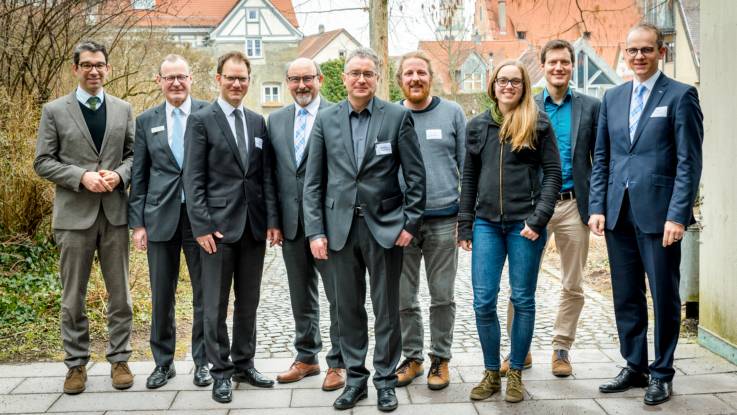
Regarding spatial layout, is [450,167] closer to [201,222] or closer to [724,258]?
[201,222]

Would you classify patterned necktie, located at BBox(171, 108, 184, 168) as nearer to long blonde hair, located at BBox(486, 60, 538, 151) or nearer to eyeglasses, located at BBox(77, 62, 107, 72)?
eyeglasses, located at BBox(77, 62, 107, 72)

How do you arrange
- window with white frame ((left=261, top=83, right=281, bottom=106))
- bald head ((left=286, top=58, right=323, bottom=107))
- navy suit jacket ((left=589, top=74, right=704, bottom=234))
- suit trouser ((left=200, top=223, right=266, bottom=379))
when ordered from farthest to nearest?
1. window with white frame ((left=261, top=83, right=281, bottom=106))
2. bald head ((left=286, top=58, right=323, bottom=107))
3. suit trouser ((left=200, top=223, right=266, bottom=379))
4. navy suit jacket ((left=589, top=74, right=704, bottom=234))

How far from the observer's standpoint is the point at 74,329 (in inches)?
209

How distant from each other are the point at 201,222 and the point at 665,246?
2.99m

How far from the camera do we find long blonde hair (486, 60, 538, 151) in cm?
478

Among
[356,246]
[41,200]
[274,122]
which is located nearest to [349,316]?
[356,246]

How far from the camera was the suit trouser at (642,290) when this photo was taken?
4.93 metres

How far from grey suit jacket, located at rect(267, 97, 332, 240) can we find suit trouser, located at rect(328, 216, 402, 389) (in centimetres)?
48

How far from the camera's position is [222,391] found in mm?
5023

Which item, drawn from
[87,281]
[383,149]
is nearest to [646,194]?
[383,149]

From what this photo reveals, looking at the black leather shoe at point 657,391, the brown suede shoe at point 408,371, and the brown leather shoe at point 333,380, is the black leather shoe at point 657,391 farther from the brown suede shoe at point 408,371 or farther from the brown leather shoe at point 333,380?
the brown leather shoe at point 333,380

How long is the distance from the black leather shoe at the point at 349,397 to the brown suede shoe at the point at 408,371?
400 mm

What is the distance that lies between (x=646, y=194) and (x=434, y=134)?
145 centimetres

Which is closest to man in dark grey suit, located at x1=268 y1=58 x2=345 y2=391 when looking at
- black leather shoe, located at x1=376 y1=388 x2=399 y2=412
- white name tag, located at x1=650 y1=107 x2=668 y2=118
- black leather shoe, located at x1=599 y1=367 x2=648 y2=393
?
black leather shoe, located at x1=376 y1=388 x2=399 y2=412
